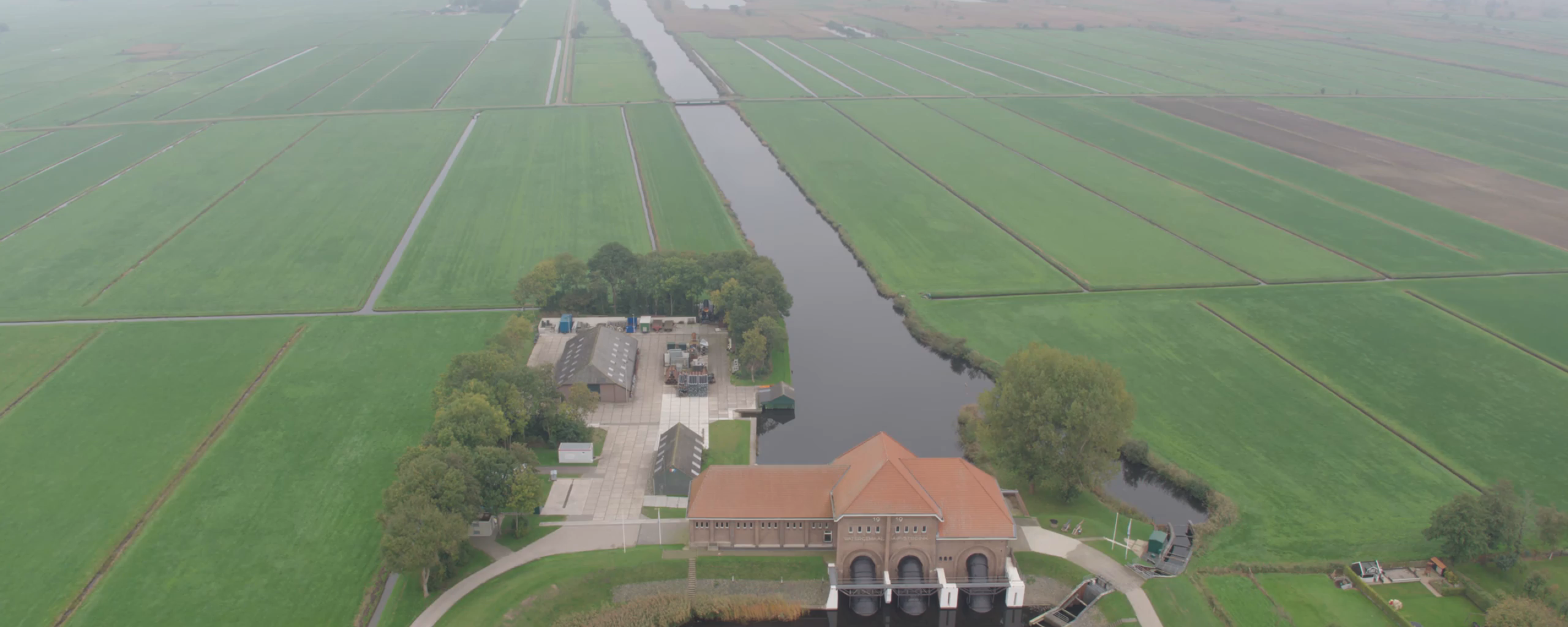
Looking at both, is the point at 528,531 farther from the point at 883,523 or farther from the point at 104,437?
the point at 104,437

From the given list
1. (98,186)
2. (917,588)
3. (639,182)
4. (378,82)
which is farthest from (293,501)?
(378,82)

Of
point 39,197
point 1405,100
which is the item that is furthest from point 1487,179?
point 39,197

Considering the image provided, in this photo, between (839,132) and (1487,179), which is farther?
(839,132)

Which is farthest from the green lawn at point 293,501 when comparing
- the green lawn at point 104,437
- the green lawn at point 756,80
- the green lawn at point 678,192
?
the green lawn at point 756,80

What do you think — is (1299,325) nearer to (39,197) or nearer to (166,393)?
(166,393)

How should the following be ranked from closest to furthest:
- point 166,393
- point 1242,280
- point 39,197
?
point 166,393 < point 1242,280 < point 39,197

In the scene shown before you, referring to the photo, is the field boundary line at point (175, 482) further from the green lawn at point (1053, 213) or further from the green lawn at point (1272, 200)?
the green lawn at point (1272, 200)

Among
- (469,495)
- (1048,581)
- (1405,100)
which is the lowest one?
(1048,581)
